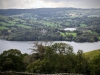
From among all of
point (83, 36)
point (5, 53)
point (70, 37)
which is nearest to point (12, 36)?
point (70, 37)

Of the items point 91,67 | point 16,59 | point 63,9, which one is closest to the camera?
point 91,67

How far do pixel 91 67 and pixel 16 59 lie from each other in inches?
259

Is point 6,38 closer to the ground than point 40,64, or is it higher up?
closer to the ground

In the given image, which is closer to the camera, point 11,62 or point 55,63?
point 11,62

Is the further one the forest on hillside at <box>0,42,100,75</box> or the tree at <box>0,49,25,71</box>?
the tree at <box>0,49,25,71</box>

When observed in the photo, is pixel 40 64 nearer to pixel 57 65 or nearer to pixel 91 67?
pixel 57 65

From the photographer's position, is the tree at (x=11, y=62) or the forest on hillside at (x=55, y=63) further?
the tree at (x=11, y=62)

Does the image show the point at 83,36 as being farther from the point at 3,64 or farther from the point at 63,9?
the point at 63,9

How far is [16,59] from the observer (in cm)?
1767

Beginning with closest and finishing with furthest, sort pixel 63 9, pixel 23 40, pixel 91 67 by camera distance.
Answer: pixel 91 67, pixel 23 40, pixel 63 9

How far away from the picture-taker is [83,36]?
2411 inches

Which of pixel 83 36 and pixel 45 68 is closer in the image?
pixel 45 68

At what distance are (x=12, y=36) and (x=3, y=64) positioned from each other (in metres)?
43.8

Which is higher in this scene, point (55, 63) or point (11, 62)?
point (11, 62)
